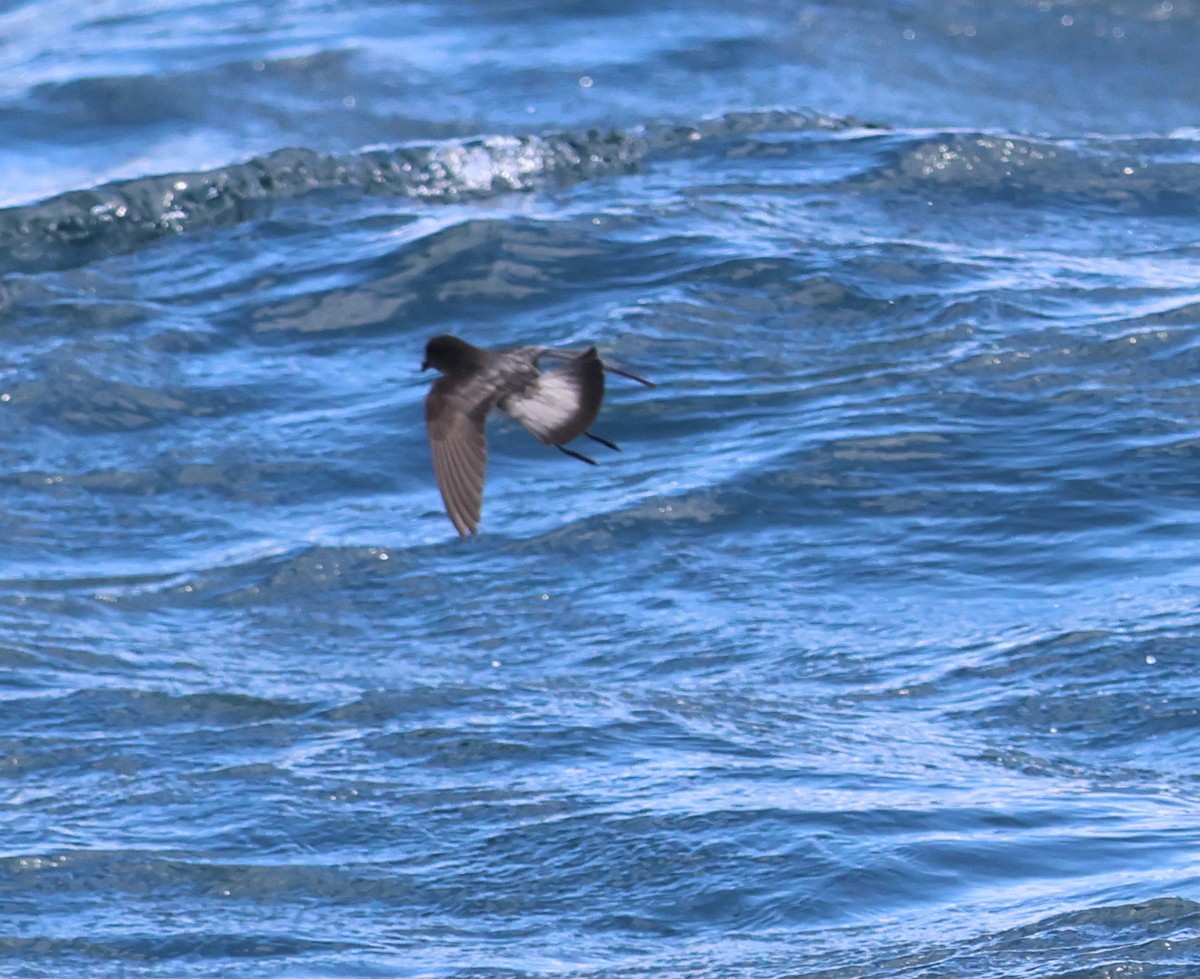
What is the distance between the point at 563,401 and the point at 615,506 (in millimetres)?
3564

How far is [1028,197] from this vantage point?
1079 cm

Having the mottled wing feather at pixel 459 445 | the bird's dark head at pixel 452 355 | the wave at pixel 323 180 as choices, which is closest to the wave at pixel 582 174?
the wave at pixel 323 180

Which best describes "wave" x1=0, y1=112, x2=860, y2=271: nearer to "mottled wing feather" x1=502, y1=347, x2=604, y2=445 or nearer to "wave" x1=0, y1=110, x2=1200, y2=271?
"wave" x1=0, y1=110, x2=1200, y2=271

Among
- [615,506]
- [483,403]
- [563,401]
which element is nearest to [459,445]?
[483,403]

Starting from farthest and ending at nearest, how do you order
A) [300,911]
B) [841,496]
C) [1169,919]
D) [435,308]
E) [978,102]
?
[978,102], [435,308], [841,496], [300,911], [1169,919]

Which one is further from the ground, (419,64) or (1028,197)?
(419,64)

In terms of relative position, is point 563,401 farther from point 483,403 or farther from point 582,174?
point 582,174

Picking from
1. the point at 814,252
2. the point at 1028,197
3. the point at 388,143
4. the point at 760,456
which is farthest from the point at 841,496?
the point at 388,143

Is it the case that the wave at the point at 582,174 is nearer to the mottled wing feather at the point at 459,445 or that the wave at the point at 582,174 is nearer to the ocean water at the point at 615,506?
the ocean water at the point at 615,506

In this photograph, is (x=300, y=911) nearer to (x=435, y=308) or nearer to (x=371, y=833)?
(x=371, y=833)

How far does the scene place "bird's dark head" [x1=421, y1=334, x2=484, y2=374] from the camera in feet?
17.4

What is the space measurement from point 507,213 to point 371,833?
478cm

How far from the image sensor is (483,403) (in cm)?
520

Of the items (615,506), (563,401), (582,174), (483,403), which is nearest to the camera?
(563,401)
